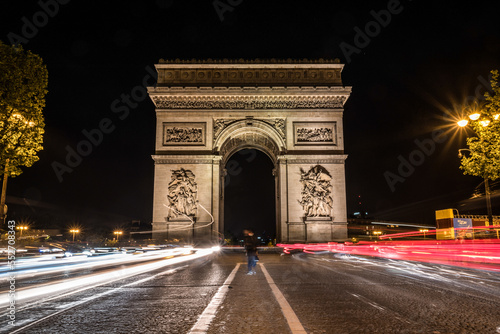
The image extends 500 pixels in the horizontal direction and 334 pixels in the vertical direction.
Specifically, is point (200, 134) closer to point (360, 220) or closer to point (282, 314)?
point (282, 314)

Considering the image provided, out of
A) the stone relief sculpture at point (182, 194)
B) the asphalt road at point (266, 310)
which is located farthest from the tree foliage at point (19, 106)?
the asphalt road at point (266, 310)

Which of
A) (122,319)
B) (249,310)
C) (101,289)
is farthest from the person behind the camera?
(101,289)

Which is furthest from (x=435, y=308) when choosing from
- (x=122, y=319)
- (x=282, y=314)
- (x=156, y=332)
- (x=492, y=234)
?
(x=492, y=234)

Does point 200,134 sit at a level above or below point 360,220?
above

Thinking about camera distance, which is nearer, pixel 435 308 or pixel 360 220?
pixel 435 308

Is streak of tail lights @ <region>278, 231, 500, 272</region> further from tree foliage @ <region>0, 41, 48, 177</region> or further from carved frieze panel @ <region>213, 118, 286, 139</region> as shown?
tree foliage @ <region>0, 41, 48, 177</region>

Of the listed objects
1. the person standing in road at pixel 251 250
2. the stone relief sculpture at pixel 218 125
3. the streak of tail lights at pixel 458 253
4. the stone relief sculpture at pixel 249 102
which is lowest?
the streak of tail lights at pixel 458 253

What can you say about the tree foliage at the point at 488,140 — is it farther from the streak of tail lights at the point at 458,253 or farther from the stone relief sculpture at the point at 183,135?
the stone relief sculpture at the point at 183,135
